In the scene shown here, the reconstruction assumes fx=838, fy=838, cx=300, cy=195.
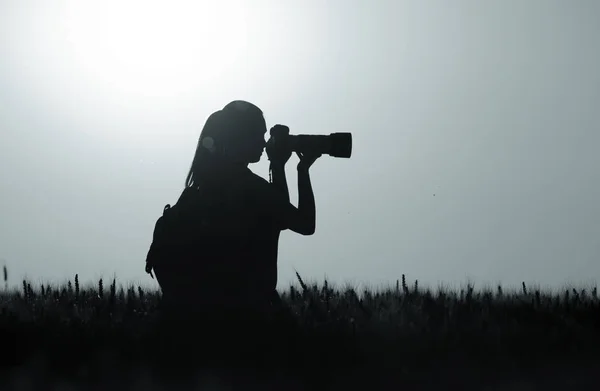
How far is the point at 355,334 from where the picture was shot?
5.17m

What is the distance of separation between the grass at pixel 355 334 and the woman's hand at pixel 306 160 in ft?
3.36

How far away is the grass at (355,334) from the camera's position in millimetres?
4695

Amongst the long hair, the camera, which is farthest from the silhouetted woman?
the camera

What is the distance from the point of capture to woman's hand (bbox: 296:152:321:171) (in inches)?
224

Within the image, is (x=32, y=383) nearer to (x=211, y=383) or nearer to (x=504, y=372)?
(x=211, y=383)

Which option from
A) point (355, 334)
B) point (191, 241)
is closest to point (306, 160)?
point (191, 241)

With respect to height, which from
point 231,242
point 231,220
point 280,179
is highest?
point 280,179

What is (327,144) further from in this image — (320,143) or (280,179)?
(280,179)

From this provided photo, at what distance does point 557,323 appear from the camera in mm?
5754

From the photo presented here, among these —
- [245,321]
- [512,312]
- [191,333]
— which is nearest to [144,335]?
[191,333]

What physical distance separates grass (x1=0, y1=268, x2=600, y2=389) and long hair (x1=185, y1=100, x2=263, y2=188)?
1020 mm

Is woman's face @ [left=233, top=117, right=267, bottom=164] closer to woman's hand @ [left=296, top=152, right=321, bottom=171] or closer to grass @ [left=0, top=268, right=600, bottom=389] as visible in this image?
woman's hand @ [left=296, top=152, right=321, bottom=171]

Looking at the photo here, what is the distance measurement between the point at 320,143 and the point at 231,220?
837 mm

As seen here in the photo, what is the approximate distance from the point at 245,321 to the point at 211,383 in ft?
3.22
